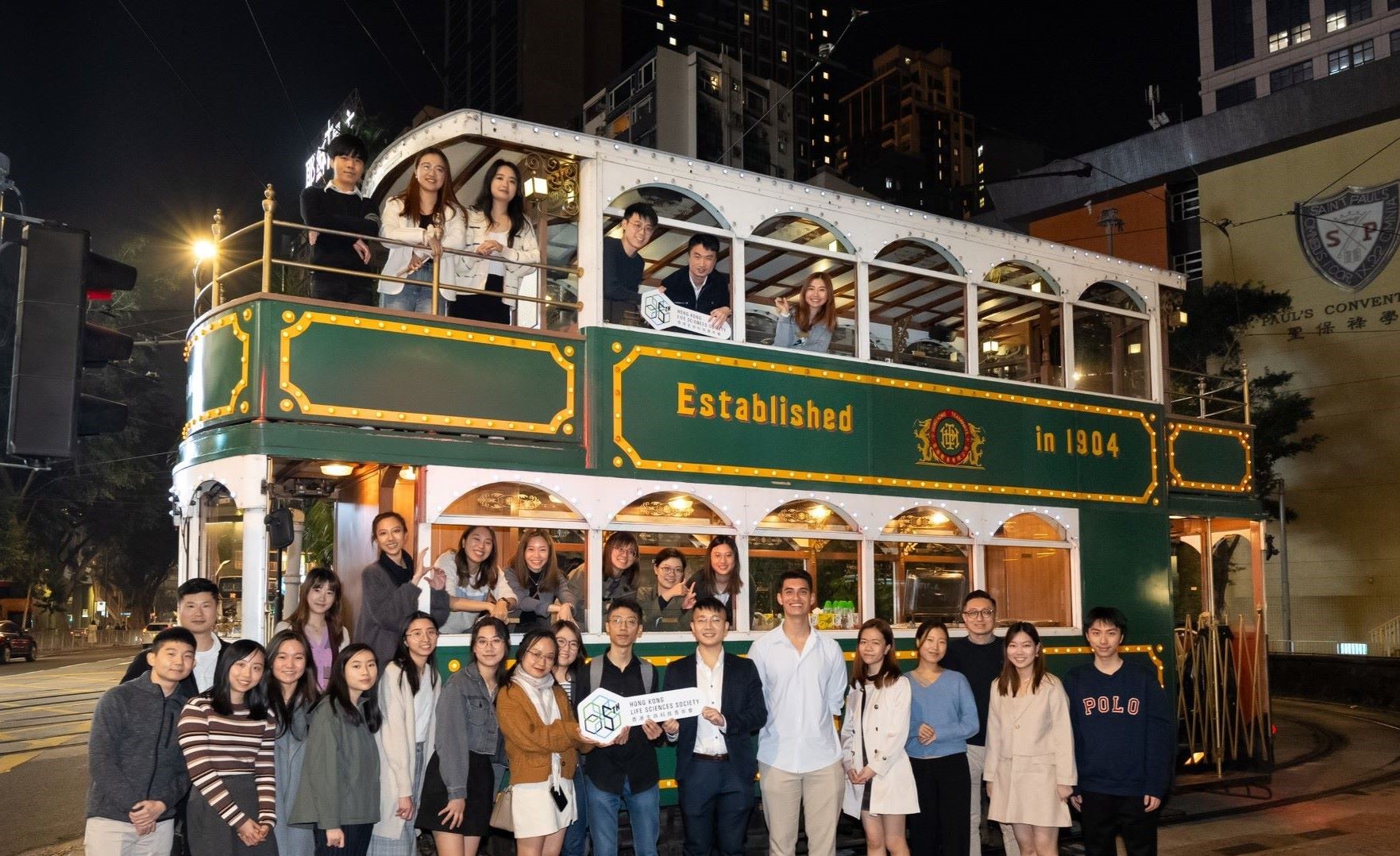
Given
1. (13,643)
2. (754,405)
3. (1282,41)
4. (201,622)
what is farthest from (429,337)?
(1282,41)

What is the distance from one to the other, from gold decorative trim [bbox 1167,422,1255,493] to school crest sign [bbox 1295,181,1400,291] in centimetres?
1890

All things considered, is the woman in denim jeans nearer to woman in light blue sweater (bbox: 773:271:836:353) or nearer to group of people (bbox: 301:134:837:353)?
group of people (bbox: 301:134:837:353)

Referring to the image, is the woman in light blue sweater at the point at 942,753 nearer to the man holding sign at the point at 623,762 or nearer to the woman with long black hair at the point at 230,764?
the man holding sign at the point at 623,762

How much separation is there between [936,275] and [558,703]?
5.71 meters

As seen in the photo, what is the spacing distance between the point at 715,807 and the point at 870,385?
437 cm

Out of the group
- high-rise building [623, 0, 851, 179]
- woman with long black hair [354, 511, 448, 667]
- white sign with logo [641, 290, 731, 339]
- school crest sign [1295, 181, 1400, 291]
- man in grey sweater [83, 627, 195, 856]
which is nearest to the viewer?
man in grey sweater [83, 627, 195, 856]

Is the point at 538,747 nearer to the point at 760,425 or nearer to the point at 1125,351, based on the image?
the point at 760,425

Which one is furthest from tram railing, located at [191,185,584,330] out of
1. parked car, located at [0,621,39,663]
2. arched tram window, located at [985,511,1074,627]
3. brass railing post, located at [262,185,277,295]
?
parked car, located at [0,621,39,663]

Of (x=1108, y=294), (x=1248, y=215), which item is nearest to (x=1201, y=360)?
(x=1248, y=215)

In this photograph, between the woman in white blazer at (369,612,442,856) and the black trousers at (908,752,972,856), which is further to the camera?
the black trousers at (908,752,972,856)

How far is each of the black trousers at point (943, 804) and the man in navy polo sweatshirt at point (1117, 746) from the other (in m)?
0.64

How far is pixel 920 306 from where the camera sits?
11.4m

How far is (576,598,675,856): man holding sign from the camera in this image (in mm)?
6320

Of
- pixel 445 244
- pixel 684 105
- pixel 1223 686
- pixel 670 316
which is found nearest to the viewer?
pixel 445 244
